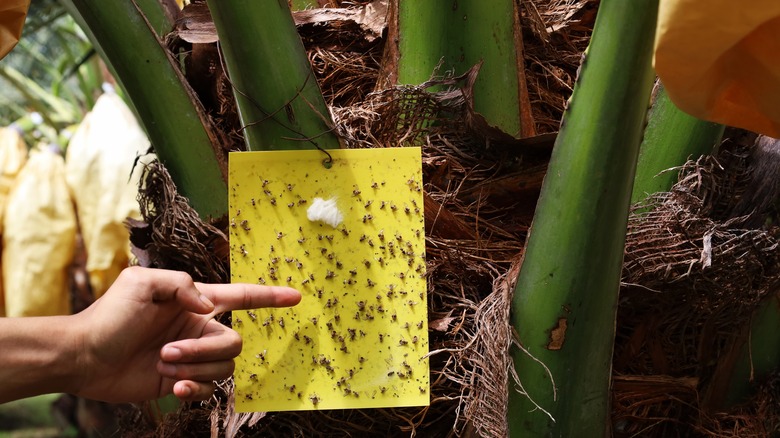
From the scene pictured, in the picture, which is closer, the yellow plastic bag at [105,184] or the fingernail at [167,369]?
the fingernail at [167,369]

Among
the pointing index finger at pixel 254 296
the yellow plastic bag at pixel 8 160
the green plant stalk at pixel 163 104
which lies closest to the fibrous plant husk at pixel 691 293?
the pointing index finger at pixel 254 296

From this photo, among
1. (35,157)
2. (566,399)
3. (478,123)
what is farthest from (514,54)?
(35,157)

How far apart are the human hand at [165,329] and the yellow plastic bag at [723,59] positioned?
329 mm

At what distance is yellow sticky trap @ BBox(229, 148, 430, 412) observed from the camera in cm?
64

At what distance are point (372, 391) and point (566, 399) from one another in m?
0.16

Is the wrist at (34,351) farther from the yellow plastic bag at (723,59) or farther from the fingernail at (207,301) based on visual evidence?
the yellow plastic bag at (723,59)

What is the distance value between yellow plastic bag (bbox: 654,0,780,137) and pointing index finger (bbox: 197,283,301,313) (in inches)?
12.7

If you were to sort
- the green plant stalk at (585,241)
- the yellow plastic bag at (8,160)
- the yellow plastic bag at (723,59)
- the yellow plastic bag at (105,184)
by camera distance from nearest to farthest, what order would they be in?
1. the yellow plastic bag at (723,59)
2. the green plant stalk at (585,241)
3. the yellow plastic bag at (105,184)
4. the yellow plastic bag at (8,160)

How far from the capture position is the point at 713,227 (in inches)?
26.3

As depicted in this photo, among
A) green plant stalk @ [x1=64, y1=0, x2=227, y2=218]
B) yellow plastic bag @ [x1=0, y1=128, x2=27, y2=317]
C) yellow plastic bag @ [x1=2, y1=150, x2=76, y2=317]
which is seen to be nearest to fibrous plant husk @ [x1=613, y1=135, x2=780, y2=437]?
green plant stalk @ [x1=64, y1=0, x2=227, y2=218]

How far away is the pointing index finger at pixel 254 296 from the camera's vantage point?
61cm

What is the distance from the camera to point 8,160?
5.97ft

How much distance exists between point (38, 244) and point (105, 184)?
201 mm

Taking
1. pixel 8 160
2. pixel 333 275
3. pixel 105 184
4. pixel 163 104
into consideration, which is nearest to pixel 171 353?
pixel 333 275
